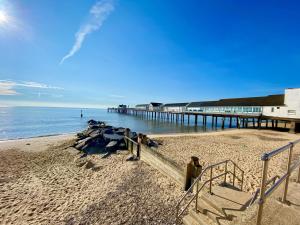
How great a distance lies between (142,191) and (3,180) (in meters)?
6.97

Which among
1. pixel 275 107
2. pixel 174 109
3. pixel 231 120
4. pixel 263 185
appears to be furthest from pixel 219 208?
pixel 174 109

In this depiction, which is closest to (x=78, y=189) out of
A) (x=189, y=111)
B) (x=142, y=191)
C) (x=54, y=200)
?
(x=54, y=200)

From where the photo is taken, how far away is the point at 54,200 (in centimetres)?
625

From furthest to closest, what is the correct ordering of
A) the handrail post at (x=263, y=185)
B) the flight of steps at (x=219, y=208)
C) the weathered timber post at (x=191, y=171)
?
1. the weathered timber post at (x=191, y=171)
2. the flight of steps at (x=219, y=208)
3. the handrail post at (x=263, y=185)

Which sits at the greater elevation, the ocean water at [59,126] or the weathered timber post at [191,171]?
the weathered timber post at [191,171]

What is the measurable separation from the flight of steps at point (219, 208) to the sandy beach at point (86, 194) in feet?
3.48

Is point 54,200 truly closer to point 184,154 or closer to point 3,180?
point 3,180

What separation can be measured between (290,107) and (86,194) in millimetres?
31804

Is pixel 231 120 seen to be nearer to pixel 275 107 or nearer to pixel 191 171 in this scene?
pixel 275 107

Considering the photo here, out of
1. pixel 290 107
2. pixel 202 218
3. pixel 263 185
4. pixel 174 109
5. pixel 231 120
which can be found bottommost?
pixel 202 218

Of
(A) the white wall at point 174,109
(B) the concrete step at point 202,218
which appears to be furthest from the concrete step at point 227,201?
(A) the white wall at point 174,109

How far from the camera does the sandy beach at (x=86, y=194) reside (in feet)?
16.8

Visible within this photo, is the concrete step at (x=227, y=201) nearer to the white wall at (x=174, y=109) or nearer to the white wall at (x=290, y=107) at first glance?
the white wall at (x=290, y=107)

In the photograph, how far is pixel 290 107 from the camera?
1039 inches
